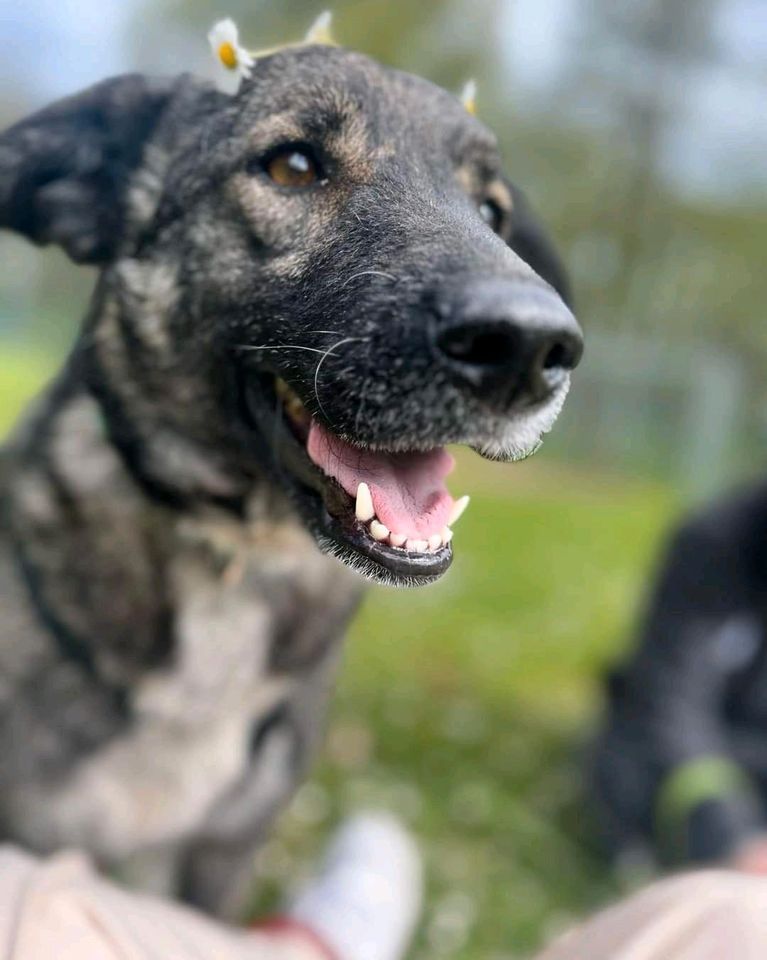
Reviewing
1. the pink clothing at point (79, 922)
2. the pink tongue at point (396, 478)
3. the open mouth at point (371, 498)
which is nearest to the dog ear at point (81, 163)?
the open mouth at point (371, 498)

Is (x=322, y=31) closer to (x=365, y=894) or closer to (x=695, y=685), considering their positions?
(x=365, y=894)

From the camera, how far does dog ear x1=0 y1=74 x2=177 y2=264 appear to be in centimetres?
158

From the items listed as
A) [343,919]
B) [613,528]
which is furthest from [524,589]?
[343,919]

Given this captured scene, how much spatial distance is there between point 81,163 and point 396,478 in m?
0.81

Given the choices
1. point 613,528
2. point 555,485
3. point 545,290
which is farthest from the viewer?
point 613,528

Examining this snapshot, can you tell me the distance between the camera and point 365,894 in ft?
7.35

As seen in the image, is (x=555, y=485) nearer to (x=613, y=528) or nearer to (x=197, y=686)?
(x=197, y=686)

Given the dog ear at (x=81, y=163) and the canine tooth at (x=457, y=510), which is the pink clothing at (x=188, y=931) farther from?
A: the dog ear at (x=81, y=163)

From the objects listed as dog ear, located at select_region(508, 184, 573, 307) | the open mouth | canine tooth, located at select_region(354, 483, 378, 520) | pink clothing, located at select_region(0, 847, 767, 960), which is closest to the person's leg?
pink clothing, located at select_region(0, 847, 767, 960)

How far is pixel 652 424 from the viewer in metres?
3.04

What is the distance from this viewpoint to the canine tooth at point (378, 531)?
1.25 metres

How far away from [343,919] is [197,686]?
0.67 metres

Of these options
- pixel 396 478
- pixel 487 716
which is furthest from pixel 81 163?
pixel 487 716

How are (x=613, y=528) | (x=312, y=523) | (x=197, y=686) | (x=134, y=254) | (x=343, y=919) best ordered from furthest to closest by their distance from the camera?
(x=613, y=528), (x=343, y=919), (x=197, y=686), (x=134, y=254), (x=312, y=523)
